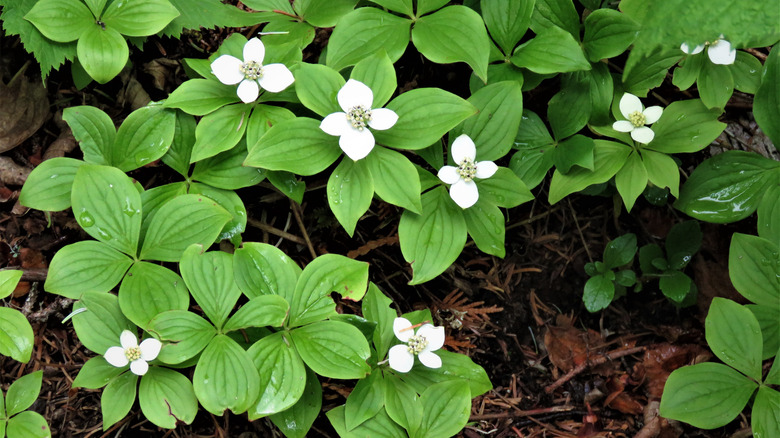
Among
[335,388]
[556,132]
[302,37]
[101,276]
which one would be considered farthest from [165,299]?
[556,132]

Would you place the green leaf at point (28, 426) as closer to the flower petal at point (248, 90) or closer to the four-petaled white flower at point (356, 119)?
the flower petal at point (248, 90)

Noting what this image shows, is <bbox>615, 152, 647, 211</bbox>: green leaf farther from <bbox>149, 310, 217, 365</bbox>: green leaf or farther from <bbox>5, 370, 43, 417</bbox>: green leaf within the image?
<bbox>5, 370, 43, 417</bbox>: green leaf

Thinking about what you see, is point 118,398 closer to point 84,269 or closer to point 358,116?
point 84,269

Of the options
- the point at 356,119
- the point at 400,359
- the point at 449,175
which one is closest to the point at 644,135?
the point at 449,175

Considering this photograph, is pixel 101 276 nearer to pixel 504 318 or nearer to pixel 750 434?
pixel 504 318

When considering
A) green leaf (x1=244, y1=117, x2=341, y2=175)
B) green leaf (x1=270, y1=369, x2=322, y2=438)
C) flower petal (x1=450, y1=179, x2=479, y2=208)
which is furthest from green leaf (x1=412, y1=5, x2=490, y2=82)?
green leaf (x1=270, y1=369, x2=322, y2=438)

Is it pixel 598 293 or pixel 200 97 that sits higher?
pixel 200 97
